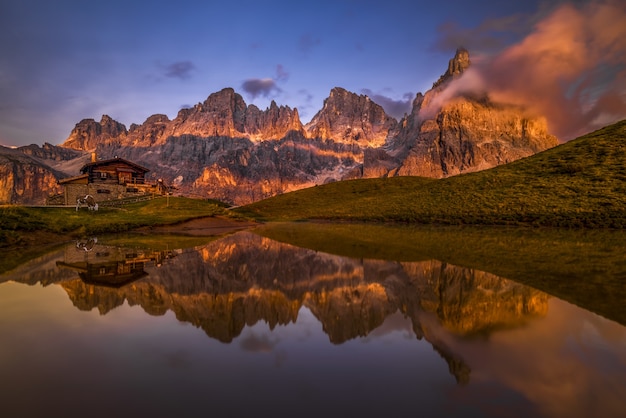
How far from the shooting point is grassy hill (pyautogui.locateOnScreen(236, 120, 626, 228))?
4294 cm

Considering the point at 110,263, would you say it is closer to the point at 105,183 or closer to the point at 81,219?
the point at 81,219

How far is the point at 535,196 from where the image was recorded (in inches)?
2002

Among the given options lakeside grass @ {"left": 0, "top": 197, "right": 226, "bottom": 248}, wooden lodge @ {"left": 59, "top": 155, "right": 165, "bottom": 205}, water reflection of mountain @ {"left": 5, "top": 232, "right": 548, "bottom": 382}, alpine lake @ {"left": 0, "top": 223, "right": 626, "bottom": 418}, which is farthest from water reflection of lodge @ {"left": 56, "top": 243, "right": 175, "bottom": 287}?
wooden lodge @ {"left": 59, "top": 155, "right": 165, "bottom": 205}

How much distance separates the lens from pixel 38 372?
6.11m

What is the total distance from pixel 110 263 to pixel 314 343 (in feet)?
48.9

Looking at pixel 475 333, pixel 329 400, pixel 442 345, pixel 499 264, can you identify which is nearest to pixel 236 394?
pixel 329 400

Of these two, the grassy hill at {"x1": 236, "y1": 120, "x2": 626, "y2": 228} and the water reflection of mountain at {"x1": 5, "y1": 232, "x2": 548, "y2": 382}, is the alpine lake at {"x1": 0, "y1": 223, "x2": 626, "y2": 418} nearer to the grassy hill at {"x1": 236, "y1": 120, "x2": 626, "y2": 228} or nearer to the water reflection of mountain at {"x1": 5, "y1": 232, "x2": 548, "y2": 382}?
the water reflection of mountain at {"x1": 5, "y1": 232, "x2": 548, "y2": 382}

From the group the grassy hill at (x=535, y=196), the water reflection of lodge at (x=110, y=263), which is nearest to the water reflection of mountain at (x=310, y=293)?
the water reflection of lodge at (x=110, y=263)

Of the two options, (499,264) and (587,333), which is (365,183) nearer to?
(499,264)

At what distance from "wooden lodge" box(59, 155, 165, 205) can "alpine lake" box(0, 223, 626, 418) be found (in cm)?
6924

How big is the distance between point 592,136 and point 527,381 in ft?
279

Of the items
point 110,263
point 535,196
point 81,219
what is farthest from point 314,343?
point 535,196

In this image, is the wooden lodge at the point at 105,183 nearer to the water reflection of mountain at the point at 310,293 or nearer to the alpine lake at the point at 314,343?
the water reflection of mountain at the point at 310,293

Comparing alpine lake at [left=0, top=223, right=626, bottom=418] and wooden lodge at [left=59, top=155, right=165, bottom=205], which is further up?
wooden lodge at [left=59, top=155, right=165, bottom=205]
